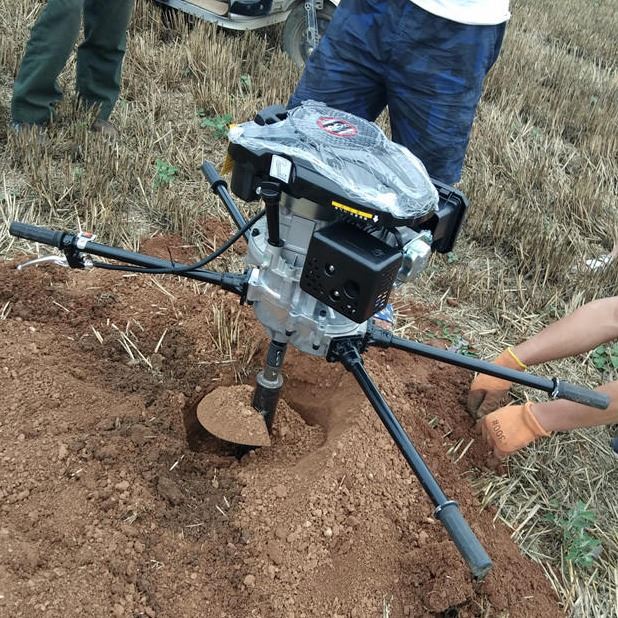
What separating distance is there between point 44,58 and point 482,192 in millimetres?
2245

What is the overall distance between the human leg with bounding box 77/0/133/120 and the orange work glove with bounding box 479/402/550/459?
232cm

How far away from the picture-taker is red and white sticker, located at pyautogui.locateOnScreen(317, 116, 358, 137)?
1521 mm

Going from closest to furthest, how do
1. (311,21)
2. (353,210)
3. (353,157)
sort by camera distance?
(353,210), (353,157), (311,21)

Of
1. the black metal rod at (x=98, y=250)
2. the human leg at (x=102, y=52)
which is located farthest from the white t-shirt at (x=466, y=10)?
the human leg at (x=102, y=52)

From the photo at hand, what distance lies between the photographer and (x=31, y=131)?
2916mm

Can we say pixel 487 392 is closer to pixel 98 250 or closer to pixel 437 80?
pixel 437 80

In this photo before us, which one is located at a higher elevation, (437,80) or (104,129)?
(437,80)

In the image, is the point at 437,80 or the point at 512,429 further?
the point at 437,80

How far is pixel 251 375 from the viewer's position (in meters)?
2.30

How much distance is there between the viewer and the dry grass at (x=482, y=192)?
2.30m

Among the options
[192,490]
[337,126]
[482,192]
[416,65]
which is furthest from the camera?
[482,192]

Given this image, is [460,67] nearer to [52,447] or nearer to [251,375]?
[251,375]

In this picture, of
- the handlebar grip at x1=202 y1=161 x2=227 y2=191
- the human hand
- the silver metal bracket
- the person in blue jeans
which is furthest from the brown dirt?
the silver metal bracket

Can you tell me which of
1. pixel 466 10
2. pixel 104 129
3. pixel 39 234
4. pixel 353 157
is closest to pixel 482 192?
pixel 466 10
